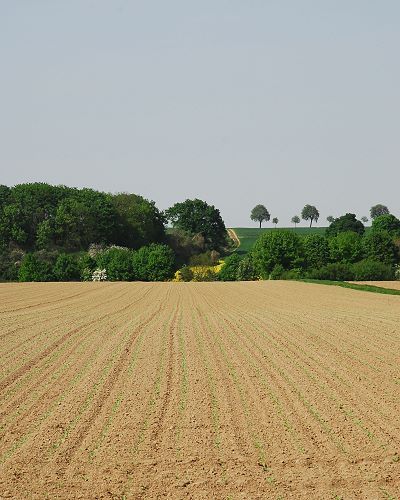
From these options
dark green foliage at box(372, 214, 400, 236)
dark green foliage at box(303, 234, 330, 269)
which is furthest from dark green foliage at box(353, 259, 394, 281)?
dark green foliage at box(372, 214, 400, 236)

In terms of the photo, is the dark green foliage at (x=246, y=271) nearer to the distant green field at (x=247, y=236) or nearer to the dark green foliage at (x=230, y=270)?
the dark green foliage at (x=230, y=270)

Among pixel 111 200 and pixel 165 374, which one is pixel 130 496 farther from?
pixel 111 200

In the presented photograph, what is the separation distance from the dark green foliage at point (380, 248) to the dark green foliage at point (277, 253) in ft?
38.1

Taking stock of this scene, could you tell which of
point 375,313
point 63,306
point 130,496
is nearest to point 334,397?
point 130,496

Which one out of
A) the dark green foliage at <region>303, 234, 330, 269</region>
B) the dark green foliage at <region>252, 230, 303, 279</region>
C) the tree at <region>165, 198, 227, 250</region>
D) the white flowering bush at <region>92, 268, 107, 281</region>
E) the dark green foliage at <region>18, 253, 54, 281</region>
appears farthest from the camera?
the tree at <region>165, 198, 227, 250</region>

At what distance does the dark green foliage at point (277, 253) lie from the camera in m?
86.8

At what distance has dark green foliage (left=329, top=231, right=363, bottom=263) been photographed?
3706 inches

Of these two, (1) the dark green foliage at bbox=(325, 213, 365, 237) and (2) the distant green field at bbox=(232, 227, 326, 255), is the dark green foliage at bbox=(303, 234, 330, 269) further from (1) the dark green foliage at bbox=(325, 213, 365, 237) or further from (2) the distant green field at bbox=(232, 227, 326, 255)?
(2) the distant green field at bbox=(232, 227, 326, 255)

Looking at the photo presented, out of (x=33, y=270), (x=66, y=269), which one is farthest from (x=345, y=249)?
(x=33, y=270)

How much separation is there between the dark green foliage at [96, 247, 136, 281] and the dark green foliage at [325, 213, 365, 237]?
42.0 m

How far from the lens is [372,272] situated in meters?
74.2

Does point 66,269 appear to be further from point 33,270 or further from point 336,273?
point 336,273

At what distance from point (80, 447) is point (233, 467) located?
6.35ft

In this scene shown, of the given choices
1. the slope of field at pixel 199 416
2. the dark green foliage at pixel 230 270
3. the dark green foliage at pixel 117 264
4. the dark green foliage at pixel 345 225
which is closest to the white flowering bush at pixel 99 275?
the dark green foliage at pixel 117 264
